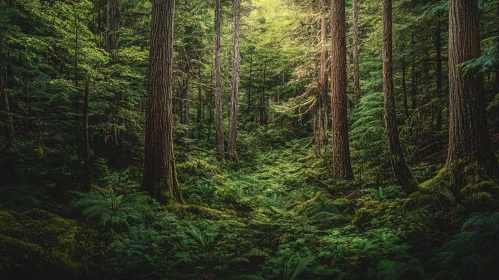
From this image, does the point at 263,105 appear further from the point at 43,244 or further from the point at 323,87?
the point at 43,244

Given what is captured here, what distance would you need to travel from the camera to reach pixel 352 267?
163 inches

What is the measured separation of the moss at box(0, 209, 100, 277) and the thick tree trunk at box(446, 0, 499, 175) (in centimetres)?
713

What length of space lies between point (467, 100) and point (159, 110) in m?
7.14

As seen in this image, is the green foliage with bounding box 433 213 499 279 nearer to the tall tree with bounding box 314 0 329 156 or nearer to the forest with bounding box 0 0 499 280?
the forest with bounding box 0 0 499 280

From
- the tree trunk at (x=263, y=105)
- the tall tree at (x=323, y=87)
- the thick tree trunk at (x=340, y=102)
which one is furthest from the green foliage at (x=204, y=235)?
the tree trunk at (x=263, y=105)

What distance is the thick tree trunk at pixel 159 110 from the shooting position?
7285 mm

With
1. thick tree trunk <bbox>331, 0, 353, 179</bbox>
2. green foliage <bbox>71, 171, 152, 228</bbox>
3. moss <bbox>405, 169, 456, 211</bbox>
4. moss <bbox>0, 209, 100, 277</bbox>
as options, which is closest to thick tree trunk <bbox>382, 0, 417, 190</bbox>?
moss <bbox>405, 169, 456, 211</bbox>

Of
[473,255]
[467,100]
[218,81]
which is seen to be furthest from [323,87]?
[473,255]

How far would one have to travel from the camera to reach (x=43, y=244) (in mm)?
3832

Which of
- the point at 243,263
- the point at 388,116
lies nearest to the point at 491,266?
the point at 243,263

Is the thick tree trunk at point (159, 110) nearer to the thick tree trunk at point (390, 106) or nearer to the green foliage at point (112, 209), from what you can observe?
the green foliage at point (112, 209)

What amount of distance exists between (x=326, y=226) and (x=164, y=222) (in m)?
3.63

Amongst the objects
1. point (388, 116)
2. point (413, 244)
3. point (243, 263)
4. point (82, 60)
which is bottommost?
point (243, 263)

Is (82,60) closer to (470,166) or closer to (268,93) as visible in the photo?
(470,166)
